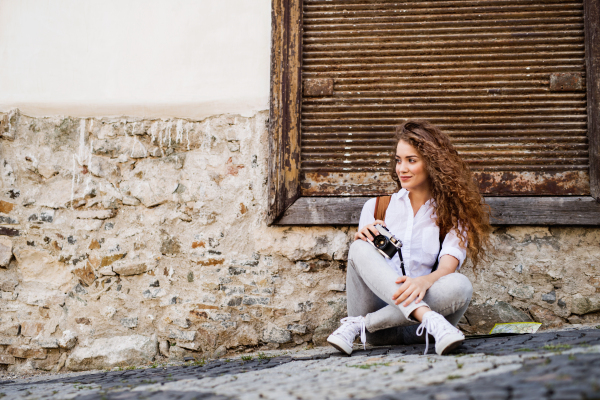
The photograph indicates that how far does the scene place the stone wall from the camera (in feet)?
9.18

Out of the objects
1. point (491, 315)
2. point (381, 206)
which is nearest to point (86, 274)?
point (381, 206)

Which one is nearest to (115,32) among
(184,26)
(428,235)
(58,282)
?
(184,26)

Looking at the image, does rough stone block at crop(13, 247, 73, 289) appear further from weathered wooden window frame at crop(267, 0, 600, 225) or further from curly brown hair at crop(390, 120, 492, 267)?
curly brown hair at crop(390, 120, 492, 267)

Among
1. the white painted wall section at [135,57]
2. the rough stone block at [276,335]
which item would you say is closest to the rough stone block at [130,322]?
the rough stone block at [276,335]

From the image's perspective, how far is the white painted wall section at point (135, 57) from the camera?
A: 9.89ft

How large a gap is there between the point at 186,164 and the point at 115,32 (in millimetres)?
1016

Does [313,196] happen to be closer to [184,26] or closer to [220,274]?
[220,274]

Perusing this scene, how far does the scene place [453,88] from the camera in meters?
2.93

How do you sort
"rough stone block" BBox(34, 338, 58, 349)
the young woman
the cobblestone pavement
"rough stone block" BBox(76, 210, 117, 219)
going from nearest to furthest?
the cobblestone pavement < the young woman < "rough stone block" BBox(34, 338, 58, 349) < "rough stone block" BBox(76, 210, 117, 219)

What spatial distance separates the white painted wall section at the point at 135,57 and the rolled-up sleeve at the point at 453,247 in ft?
4.72

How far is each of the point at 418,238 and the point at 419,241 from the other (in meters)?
0.02

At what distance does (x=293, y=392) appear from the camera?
1464 mm

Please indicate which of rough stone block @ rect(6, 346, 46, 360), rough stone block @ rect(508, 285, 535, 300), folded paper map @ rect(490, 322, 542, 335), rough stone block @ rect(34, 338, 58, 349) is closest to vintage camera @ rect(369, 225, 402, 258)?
folded paper map @ rect(490, 322, 542, 335)

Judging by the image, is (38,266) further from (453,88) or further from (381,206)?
(453,88)
